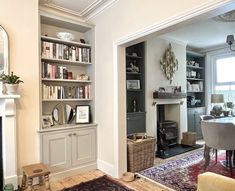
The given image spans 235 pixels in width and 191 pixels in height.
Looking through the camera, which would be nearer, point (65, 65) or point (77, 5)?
point (77, 5)

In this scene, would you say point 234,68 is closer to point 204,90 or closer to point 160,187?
point 204,90

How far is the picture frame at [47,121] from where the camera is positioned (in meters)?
3.15

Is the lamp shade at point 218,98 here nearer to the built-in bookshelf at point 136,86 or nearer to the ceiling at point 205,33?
the ceiling at point 205,33

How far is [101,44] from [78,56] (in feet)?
1.50

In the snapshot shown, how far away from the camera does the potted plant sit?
251 cm

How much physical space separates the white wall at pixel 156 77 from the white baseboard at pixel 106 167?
140 cm

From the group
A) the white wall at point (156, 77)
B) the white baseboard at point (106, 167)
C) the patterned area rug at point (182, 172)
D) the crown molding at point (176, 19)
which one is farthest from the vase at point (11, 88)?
the white wall at point (156, 77)

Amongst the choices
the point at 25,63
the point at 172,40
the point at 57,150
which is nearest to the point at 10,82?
the point at 25,63

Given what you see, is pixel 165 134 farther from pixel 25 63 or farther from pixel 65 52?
pixel 25 63

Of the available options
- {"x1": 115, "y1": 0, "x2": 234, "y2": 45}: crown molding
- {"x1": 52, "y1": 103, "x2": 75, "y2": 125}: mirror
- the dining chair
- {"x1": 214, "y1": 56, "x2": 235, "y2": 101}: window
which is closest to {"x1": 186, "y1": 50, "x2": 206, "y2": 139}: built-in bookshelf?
{"x1": 214, "y1": 56, "x2": 235, "y2": 101}: window

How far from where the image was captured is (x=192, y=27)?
420 centimetres

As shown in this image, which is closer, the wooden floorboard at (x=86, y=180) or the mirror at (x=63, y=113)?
the wooden floorboard at (x=86, y=180)

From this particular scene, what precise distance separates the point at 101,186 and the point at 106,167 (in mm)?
494

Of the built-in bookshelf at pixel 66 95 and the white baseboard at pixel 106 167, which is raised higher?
the built-in bookshelf at pixel 66 95
